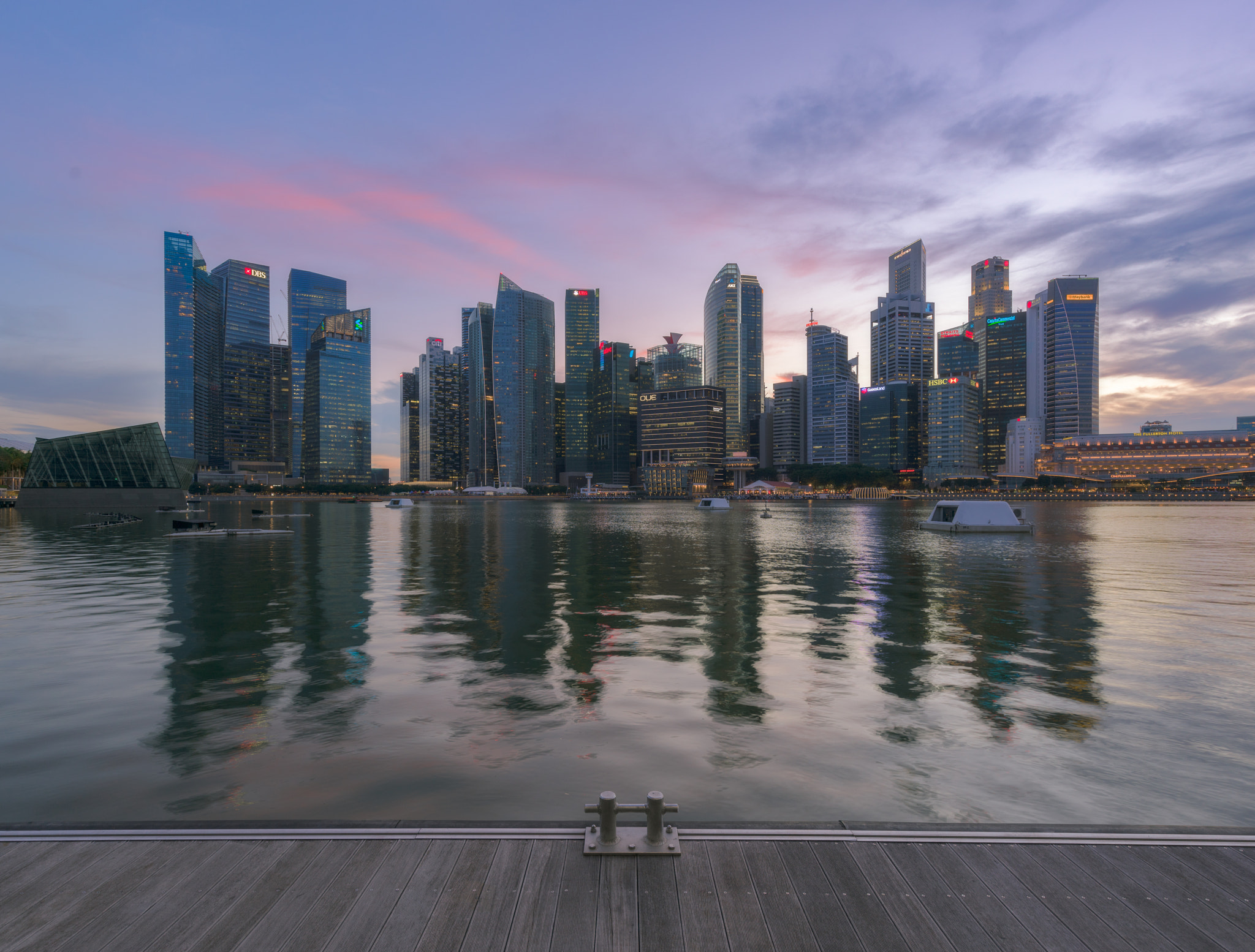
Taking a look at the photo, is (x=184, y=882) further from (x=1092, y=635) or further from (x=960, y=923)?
(x=1092, y=635)

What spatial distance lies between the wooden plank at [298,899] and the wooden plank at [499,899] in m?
1.47

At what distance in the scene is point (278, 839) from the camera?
6.59 meters

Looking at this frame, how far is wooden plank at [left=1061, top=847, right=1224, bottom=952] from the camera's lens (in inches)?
202

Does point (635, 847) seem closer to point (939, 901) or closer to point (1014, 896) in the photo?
point (939, 901)

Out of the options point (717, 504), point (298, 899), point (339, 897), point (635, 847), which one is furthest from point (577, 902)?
point (717, 504)

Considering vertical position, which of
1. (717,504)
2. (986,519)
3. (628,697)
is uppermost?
(628,697)

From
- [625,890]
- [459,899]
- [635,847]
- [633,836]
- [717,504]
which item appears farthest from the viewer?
[717,504]

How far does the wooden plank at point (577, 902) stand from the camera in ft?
16.8

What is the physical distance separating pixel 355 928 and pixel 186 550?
179 ft

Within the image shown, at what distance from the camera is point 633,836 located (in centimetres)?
650

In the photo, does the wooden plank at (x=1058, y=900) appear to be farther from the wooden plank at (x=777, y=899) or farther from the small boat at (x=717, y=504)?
the small boat at (x=717, y=504)

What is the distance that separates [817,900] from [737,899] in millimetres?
722

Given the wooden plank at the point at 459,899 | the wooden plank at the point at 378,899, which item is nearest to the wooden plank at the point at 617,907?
the wooden plank at the point at 459,899

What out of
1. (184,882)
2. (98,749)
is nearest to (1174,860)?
(184,882)
